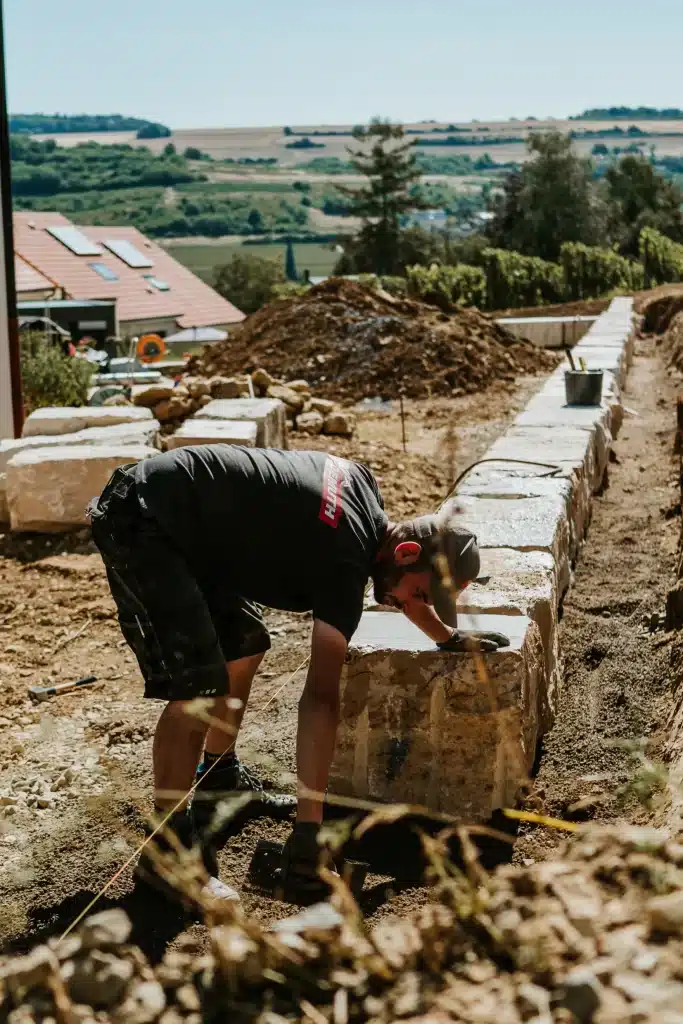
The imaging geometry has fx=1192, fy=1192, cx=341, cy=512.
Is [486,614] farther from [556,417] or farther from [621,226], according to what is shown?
[621,226]

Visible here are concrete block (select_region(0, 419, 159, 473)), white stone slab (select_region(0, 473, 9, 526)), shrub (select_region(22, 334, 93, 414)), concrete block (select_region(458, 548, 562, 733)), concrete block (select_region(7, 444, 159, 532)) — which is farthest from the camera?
shrub (select_region(22, 334, 93, 414))

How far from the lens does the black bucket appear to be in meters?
8.95

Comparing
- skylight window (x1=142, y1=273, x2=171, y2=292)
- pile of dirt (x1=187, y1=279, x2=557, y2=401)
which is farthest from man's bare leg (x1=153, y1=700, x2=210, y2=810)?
A: skylight window (x1=142, y1=273, x2=171, y2=292)

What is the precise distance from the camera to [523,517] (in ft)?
18.3

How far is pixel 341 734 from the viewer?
404cm

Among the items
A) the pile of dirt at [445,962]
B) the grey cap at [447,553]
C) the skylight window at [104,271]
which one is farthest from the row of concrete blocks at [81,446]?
the skylight window at [104,271]

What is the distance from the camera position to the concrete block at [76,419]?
919 cm

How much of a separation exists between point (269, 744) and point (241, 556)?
1.29 metres

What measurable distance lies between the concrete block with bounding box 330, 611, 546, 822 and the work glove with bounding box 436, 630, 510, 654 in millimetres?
25

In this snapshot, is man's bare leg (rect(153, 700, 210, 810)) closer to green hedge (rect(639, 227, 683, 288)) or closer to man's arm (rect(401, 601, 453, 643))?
man's arm (rect(401, 601, 453, 643))

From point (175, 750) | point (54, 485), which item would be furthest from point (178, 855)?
point (54, 485)

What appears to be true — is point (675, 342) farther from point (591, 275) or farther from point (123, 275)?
point (123, 275)

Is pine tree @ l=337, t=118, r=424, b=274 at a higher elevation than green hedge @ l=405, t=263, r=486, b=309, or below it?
higher

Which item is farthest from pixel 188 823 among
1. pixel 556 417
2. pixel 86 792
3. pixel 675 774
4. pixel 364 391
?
pixel 364 391
